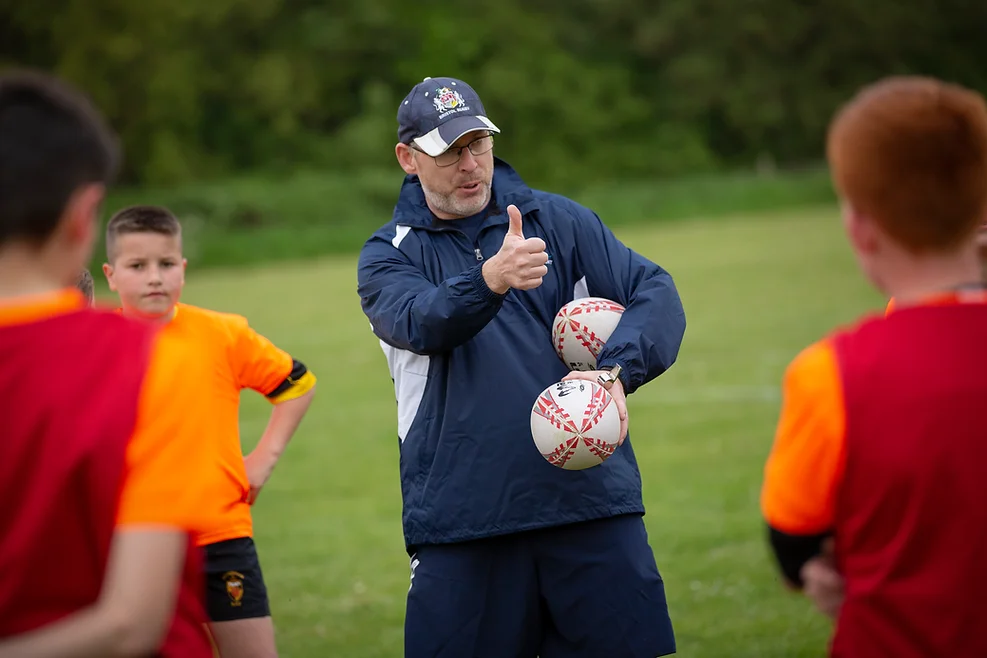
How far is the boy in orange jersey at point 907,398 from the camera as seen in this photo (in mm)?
2254

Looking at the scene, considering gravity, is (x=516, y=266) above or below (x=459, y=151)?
below

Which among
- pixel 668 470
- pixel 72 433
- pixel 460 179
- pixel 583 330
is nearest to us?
pixel 72 433

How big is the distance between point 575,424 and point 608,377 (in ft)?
0.70

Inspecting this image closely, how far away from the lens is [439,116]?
4.25 m

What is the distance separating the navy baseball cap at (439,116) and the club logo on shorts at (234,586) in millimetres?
1709

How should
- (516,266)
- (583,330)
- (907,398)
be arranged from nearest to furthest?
(907,398)
(516,266)
(583,330)

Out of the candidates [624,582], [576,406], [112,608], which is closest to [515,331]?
[576,406]

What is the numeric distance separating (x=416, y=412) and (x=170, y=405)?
200 centimetres

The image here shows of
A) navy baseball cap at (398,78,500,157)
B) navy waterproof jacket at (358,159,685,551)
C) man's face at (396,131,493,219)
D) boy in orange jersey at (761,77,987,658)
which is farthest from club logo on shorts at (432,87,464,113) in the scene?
boy in orange jersey at (761,77,987,658)

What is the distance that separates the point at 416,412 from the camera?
412 cm

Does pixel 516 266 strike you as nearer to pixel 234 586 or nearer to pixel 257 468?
pixel 257 468

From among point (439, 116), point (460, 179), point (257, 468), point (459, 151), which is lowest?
point (257, 468)

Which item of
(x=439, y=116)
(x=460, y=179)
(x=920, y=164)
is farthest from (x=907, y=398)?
(x=439, y=116)

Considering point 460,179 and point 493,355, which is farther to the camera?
point 460,179
